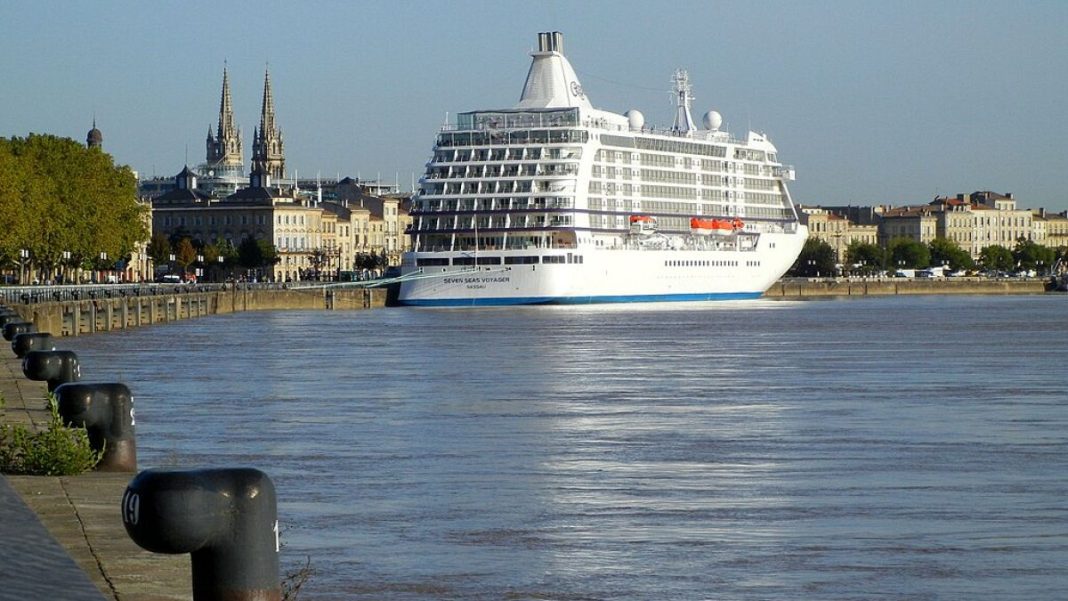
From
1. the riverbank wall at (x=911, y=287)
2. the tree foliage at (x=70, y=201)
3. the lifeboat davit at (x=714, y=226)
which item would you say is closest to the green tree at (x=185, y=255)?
the riverbank wall at (x=911, y=287)

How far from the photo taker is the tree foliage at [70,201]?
276ft

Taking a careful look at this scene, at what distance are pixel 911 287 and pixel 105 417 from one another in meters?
174

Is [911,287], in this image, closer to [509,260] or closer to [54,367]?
[509,260]

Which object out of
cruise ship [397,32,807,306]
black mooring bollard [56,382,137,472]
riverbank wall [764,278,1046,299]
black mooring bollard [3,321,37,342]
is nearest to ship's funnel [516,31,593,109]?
cruise ship [397,32,807,306]

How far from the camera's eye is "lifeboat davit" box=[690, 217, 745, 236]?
124000 millimetres

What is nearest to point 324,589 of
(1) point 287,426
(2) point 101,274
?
(1) point 287,426

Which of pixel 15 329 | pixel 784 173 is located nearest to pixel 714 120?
pixel 784 173

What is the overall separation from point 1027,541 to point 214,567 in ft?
24.8

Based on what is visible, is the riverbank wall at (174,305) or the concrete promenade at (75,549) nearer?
the concrete promenade at (75,549)

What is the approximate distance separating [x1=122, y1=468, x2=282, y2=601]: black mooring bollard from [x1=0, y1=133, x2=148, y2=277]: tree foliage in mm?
72994

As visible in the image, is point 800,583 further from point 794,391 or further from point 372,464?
point 794,391

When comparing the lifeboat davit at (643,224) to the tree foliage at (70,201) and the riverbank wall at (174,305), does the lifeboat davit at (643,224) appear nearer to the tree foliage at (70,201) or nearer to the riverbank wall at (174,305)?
the riverbank wall at (174,305)

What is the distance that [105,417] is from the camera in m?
14.4

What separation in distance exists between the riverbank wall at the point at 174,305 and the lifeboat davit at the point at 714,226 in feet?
63.4
